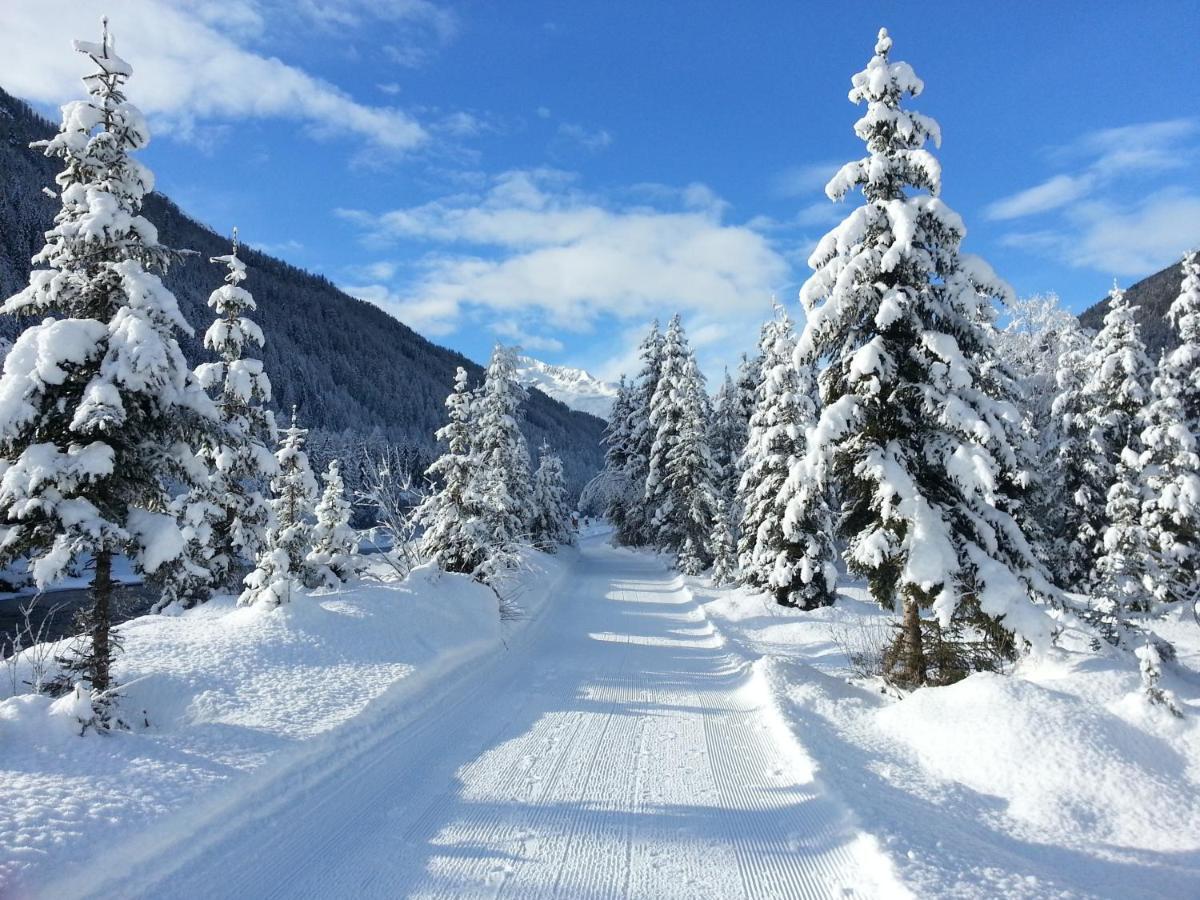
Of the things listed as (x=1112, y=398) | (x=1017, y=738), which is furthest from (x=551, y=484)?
(x=1017, y=738)

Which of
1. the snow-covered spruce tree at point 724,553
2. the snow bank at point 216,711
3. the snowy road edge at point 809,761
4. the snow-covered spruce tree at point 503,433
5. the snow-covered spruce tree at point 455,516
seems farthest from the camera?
the snow-covered spruce tree at point 503,433

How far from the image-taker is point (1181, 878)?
489cm

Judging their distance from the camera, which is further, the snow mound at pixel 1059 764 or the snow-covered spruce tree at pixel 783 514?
the snow-covered spruce tree at pixel 783 514

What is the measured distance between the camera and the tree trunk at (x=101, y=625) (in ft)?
24.6

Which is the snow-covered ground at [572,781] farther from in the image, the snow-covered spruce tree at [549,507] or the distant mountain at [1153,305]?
the distant mountain at [1153,305]

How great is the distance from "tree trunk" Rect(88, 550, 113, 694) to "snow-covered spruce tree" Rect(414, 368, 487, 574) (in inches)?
445

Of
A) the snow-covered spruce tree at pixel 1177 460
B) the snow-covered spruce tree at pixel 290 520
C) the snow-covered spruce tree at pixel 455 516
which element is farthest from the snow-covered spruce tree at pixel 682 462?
the snow-covered spruce tree at pixel 290 520

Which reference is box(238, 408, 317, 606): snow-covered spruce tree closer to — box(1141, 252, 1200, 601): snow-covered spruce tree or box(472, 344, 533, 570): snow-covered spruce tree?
box(472, 344, 533, 570): snow-covered spruce tree

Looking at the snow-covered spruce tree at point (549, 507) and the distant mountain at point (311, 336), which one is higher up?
the distant mountain at point (311, 336)

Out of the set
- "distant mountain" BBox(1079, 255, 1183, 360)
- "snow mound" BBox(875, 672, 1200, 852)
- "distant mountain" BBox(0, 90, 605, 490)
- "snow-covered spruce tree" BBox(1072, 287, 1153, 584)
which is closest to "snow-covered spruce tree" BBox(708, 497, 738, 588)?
"snow-covered spruce tree" BBox(1072, 287, 1153, 584)

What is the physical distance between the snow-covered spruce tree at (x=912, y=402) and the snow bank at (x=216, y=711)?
274 inches

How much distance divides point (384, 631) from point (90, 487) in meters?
4.82

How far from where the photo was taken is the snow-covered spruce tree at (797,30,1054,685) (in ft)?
29.0

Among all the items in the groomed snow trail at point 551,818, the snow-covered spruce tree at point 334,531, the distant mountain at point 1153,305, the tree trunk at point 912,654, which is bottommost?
the groomed snow trail at point 551,818
